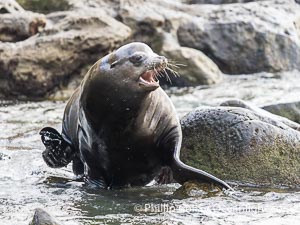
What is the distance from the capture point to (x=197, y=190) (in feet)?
19.9

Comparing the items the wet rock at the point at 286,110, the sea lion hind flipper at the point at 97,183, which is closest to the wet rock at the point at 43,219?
the sea lion hind flipper at the point at 97,183

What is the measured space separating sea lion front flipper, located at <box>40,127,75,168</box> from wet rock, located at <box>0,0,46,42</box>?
7.56 metres

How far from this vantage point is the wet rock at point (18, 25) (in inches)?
577

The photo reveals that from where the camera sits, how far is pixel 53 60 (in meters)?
13.8

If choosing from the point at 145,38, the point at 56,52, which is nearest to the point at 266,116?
the point at 56,52

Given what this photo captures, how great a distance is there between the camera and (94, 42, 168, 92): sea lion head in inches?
237

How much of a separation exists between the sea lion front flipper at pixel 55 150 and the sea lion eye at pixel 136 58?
1536 millimetres

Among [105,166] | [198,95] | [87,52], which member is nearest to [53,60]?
[87,52]

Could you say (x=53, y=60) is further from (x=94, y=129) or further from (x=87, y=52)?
(x=94, y=129)

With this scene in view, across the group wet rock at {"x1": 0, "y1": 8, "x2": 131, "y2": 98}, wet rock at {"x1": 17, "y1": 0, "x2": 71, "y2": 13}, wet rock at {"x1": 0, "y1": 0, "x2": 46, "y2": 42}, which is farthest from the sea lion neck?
wet rock at {"x1": 17, "y1": 0, "x2": 71, "y2": 13}

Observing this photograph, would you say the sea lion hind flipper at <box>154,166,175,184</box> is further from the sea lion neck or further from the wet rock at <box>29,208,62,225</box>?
the wet rock at <box>29,208,62,225</box>

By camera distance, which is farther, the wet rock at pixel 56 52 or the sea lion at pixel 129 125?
the wet rock at pixel 56 52

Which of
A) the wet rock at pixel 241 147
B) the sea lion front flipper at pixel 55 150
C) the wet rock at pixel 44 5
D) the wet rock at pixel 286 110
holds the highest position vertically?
the wet rock at pixel 241 147

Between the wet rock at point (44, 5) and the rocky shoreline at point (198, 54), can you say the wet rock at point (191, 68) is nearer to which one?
the rocky shoreline at point (198, 54)
